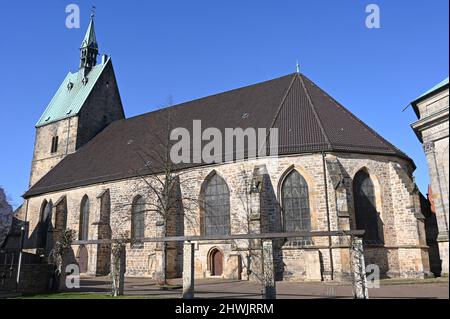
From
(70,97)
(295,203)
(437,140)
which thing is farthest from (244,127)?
(70,97)

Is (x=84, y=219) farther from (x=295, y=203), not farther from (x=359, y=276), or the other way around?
(x=359, y=276)

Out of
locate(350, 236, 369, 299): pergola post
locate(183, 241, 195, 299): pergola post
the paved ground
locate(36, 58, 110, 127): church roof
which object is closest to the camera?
locate(350, 236, 369, 299): pergola post

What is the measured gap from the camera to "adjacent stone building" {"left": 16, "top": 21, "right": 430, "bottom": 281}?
17984mm

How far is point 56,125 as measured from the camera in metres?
34.6

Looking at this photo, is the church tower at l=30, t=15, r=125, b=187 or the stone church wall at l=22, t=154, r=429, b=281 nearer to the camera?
the stone church wall at l=22, t=154, r=429, b=281

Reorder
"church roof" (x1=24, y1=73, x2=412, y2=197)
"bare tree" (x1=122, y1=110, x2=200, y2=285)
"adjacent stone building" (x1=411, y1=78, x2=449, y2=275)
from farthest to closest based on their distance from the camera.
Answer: "church roof" (x1=24, y1=73, x2=412, y2=197)
"bare tree" (x1=122, y1=110, x2=200, y2=285)
"adjacent stone building" (x1=411, y1=78, x2=449, y2=275)

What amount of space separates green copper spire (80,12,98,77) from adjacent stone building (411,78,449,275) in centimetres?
3220

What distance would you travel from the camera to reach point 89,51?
3731cm

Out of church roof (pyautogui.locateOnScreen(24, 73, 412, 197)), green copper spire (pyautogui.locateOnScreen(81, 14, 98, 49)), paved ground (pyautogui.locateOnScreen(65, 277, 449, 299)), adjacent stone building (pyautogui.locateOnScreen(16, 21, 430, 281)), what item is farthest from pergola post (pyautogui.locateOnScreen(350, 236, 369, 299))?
green copper spire (pyautogui.locateOnScreen(81, 14, 98, 49))

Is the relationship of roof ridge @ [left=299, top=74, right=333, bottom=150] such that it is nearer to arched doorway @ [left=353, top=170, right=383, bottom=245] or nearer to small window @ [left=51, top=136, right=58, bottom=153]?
arched doorway @ [left=353, top=170, right=383, bottom=245]
